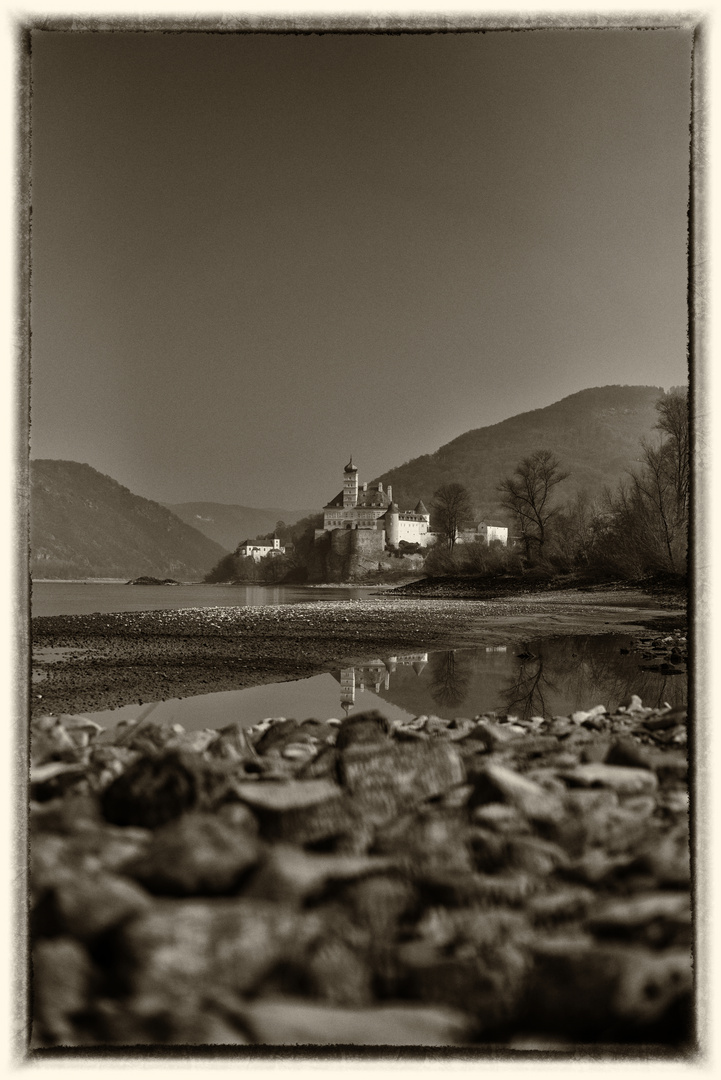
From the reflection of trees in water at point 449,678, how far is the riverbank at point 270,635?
253 millimetres

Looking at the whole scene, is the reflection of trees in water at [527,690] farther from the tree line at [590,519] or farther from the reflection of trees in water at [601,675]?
the tree line at [590,519]

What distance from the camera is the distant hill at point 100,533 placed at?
2.02 meters

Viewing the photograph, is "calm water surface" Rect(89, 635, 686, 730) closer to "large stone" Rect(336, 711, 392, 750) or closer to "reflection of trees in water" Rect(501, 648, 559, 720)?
"reflection of trees in water" Rect(501, 648, 559, 720)

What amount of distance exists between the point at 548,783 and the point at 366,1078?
759 mm

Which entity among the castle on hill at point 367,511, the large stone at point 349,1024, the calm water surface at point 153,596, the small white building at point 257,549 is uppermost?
the castle on hill at point 367,511

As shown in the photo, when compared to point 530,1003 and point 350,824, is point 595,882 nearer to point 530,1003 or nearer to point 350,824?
point 530,1003

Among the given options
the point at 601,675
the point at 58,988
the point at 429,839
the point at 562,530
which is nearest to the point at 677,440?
the point at 562,530

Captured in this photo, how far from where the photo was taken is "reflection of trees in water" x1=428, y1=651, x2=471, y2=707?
8.65 feet

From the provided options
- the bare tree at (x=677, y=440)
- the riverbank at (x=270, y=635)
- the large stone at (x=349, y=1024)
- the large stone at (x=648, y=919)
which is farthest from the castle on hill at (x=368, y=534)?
the large stone at (x=349, y=1024)

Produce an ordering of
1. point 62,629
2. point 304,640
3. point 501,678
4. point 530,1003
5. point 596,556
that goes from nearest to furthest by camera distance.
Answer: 1. point 530,1003
2. point 62,629
3. point 501,678
4. point 596,556
5. point 304,640

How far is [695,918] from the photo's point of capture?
5.48 ft

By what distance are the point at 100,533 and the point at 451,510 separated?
1529 millimetres
